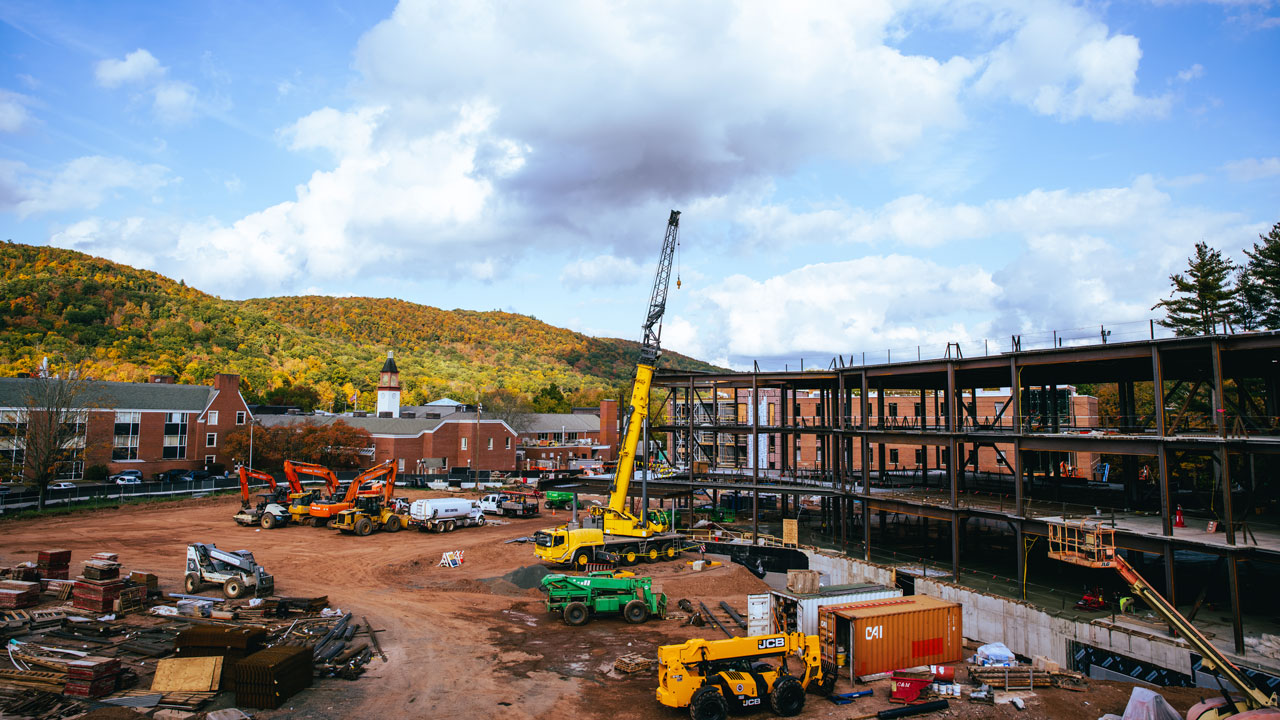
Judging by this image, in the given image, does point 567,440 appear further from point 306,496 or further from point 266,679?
point 266,679

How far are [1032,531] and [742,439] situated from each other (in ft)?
157

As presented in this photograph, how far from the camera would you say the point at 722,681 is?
18828mm

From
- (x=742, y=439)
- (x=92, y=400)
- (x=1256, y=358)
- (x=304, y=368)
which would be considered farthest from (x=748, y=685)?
(x=304, y=368)

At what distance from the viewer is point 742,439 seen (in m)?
77.8

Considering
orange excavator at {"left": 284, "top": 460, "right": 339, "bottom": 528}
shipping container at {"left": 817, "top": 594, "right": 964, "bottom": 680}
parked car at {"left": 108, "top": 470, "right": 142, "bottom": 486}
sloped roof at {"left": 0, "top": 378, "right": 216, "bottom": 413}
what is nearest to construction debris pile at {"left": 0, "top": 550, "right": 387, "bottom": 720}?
shipping container at {"left": 817, "top": 594, "right": 964, "bottom": 680}

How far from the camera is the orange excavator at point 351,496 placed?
156ft

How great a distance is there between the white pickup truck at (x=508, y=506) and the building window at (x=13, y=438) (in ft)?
119

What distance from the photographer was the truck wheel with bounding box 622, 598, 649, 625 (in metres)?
28.1

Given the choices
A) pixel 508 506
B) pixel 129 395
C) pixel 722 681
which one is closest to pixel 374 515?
pixel 508 506

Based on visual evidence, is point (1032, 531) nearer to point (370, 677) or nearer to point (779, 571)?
point (779, 571)

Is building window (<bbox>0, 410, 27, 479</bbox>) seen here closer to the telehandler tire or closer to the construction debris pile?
the construction debris pile

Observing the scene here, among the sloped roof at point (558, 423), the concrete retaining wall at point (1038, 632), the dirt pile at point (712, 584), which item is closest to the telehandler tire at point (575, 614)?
the dirt pile at point (712, 584)

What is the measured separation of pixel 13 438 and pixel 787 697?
6871 centimetres

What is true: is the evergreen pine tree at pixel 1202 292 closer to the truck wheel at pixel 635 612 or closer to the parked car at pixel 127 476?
the truck wheel at pixel 635 612
